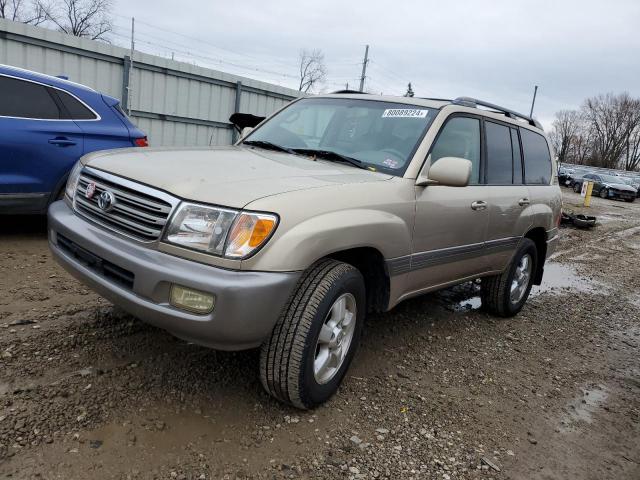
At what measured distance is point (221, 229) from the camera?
2.36 metres

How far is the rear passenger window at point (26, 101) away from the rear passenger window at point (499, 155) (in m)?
4.26

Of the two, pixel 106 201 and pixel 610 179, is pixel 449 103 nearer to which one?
pixel 106 201

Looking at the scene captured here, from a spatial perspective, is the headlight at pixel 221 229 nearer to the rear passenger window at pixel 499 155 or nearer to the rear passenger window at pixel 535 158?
the rear passenger window at pixel 499 155

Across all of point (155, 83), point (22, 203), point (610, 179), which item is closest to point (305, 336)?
point (22, 203)

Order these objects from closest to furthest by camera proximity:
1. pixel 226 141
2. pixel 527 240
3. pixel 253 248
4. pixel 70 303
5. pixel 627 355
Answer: pixel 253 248 < pixel 70 303 < pixel 627 355 < pixel 527 240 < pixel 226 141

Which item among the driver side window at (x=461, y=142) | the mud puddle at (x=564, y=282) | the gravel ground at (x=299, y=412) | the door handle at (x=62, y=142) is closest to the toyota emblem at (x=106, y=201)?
the gravel ground at (x=299, y=412)

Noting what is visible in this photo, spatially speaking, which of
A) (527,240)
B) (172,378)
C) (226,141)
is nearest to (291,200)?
(172,378)

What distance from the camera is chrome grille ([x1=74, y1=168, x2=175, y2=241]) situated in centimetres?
246

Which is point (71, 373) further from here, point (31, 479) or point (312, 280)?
point (312, 280)

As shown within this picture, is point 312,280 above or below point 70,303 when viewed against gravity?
above

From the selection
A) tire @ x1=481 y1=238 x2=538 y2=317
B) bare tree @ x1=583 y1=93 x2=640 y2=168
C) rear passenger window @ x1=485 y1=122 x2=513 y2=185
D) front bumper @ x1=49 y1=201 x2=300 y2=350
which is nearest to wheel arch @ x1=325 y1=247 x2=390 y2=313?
front bumper @ x1=49 y1=201 x2=300 y2=350

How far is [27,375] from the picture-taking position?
2.85m

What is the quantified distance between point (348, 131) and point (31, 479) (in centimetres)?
274

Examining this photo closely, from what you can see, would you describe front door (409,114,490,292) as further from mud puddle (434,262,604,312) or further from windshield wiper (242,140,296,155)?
mud puddle (434,262,604,312)
